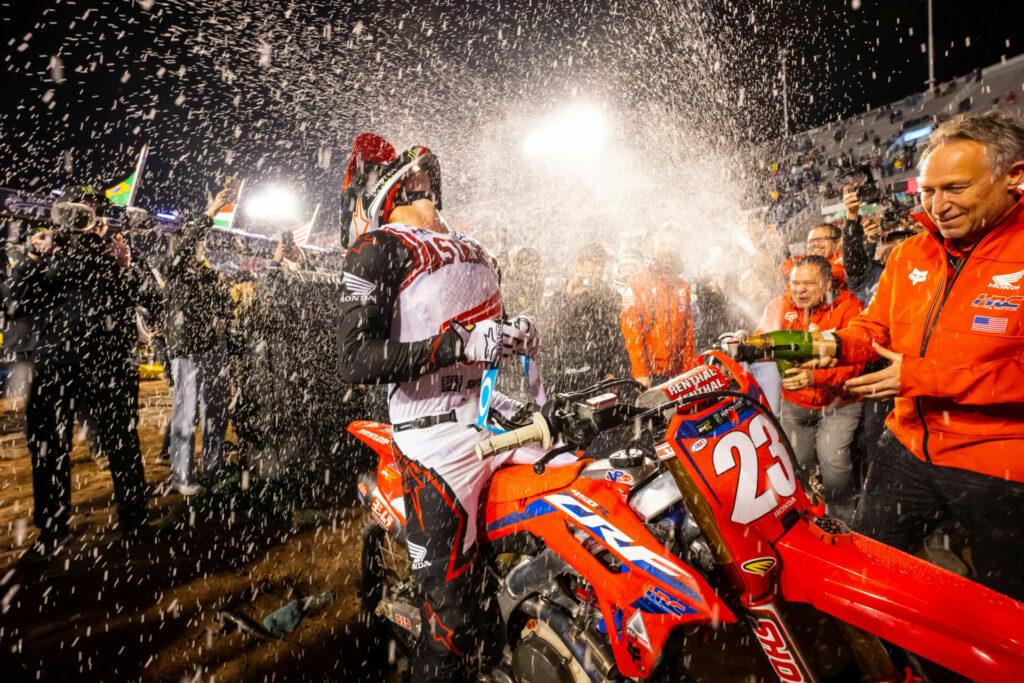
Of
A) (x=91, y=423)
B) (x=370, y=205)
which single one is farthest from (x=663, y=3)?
(x=91, y=423)

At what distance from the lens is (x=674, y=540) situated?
1675mm

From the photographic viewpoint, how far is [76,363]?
4.17 metres

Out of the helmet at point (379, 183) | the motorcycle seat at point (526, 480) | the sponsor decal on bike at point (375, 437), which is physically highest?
the helmet at point (379, 183)

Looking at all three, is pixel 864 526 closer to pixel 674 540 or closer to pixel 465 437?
pixel 674 540

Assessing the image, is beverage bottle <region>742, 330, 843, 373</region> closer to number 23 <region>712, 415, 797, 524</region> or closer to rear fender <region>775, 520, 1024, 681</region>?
number 23 <region>712, 415, 797, 524</region>

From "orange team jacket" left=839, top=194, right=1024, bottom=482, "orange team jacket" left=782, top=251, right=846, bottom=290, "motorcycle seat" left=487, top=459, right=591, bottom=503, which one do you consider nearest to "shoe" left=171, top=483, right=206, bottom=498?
"motorcycle seat" left=487, top=459, right=591, bottom=503

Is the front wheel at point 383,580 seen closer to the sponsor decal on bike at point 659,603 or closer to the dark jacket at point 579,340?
the sponsor decal on bike at point 659,603

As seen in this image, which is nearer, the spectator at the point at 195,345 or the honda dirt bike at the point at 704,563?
the honda dirt bike at the point at 704,563

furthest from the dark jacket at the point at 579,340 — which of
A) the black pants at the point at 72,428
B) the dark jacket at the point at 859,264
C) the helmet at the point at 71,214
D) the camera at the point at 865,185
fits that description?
the helmet at the point at 71,214

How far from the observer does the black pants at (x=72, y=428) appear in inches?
160

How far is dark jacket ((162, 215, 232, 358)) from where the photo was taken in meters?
4.91

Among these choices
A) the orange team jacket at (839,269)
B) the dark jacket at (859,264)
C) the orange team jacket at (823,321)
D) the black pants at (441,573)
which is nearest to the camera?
the black pants at (441,573)

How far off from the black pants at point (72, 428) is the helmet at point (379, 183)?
130 inches

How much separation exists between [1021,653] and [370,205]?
2.72m
